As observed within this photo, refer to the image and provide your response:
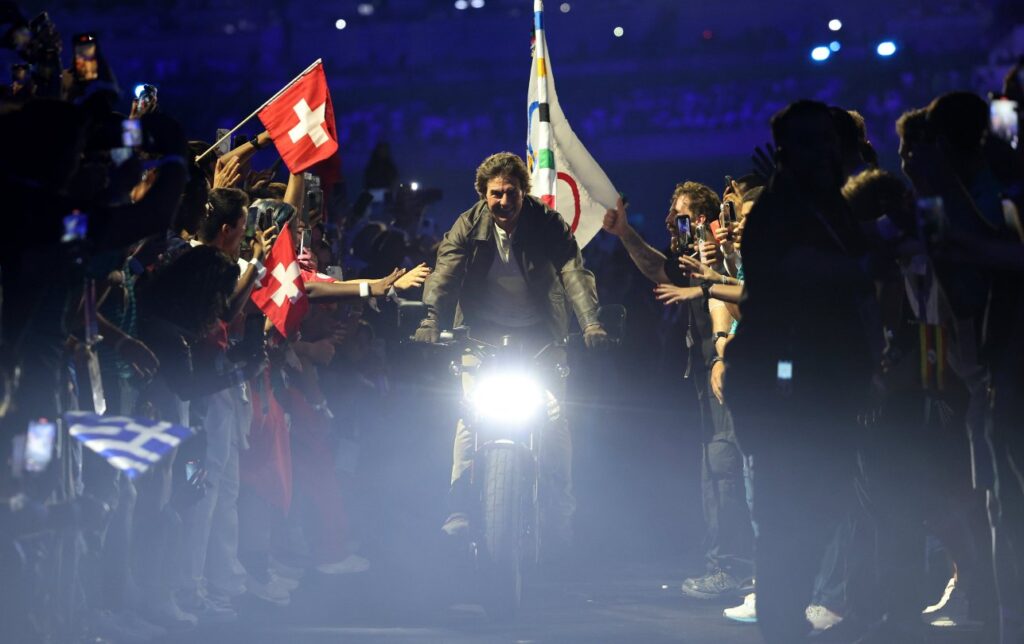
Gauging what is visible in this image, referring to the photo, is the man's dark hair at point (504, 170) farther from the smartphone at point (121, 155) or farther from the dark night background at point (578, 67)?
the dark night background at point (578, 67)

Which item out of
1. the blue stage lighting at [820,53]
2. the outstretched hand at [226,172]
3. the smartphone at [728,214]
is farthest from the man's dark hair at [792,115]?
the blue stage lighting at [820,53]

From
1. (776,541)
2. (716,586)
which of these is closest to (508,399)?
(716,586)

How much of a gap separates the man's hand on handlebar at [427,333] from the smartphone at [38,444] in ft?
12.1

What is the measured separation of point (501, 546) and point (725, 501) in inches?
67.9

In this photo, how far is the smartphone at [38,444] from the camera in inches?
196

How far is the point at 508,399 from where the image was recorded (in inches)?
336

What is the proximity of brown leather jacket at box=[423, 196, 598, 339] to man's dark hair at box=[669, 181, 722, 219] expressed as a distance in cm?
81

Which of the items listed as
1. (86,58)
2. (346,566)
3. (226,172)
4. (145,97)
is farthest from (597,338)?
(86,58)

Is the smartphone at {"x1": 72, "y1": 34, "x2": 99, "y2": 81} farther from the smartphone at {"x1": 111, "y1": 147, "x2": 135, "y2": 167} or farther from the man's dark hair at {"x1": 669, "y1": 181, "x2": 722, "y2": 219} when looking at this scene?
the man's dark hair at {"x1": 669, "y1": 181, "x2": 722, "y2": 219}

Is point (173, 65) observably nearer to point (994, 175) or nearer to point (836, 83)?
point (836, 83)

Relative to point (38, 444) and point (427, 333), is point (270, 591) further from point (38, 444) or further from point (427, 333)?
point (38, 444)

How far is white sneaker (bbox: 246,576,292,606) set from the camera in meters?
8.65

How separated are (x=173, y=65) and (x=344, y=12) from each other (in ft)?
17.3

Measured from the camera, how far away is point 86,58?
552cm
